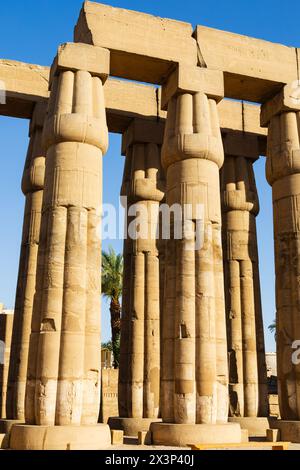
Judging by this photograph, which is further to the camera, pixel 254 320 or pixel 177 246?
pixel 254 320

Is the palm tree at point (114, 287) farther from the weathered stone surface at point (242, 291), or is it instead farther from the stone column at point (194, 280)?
the stone column at point (194, 280)

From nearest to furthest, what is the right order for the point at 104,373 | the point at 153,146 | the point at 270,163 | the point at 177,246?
the point at 177,246, the point at 270,163, the point at 153,146, the point at 104,373

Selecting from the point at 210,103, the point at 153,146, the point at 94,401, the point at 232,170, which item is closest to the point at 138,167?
the point at 153,146

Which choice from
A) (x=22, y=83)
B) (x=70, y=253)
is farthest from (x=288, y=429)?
(x=22, y=83)

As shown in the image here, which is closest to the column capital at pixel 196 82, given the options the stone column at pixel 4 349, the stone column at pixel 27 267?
the stone column at pixel 27 267

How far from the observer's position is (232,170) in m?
22.6

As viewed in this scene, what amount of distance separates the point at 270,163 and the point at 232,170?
420 centimetres

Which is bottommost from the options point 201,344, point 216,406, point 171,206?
point 216,406

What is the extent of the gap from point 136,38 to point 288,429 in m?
12.0

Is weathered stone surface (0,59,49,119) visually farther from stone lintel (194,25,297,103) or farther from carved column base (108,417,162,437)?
carved column base (108,417,162,437)

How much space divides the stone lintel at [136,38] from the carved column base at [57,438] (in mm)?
10365

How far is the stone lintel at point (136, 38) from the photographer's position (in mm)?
16391

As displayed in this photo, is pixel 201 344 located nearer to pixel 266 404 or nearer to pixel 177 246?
pixel 177 246

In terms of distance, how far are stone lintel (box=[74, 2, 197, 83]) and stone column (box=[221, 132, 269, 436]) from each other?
6.15 metres
